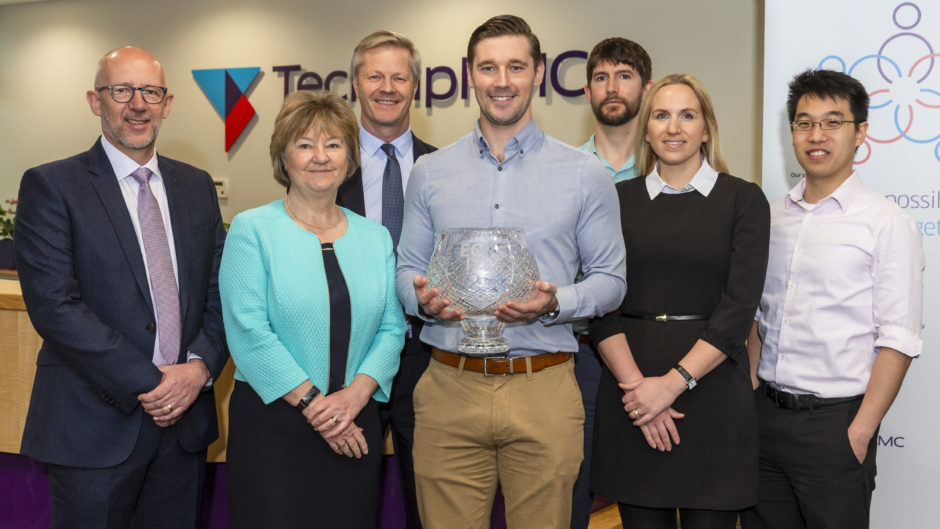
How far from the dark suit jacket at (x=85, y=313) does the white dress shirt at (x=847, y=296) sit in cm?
168

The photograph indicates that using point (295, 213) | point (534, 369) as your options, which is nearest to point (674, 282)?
point (534, 369)

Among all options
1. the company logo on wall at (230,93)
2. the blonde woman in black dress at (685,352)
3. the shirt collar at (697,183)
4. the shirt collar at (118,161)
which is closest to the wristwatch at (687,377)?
the blonde woman in black dress at (685,352)

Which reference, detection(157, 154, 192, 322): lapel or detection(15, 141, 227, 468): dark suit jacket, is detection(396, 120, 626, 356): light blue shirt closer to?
detection(157, 154, 192, 322): lapel

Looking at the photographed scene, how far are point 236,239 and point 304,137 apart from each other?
1.06 feet

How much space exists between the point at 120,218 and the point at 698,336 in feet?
5.15

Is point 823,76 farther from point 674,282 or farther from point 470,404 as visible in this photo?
point 470,404

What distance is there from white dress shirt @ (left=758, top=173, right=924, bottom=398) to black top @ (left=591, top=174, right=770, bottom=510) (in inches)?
8.9

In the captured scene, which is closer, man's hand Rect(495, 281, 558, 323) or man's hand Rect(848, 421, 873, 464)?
man's hand Rect(495, 281, 558, 323)

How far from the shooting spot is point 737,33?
4.77 meters

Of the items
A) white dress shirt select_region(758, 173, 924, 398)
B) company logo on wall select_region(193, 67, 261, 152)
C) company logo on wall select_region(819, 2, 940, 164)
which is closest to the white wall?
company logo on wall select_region(193, 67, 261, 152)

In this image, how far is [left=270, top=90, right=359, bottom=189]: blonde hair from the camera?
2.08m

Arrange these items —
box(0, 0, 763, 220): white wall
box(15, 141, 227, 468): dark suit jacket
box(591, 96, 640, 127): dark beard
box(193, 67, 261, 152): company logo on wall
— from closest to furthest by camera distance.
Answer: box(15, 141, 227, 468): dark suit jacket, box(591, 96, 640, 127): dark beard, box(0, 0, 763, 220): white wall, box(193, 67, 261, 152): company logo on wall

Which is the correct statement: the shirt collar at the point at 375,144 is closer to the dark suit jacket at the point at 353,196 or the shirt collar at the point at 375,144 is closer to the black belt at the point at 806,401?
the dark suit jacket at the point at 353,196

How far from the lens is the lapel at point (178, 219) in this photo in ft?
7.18
